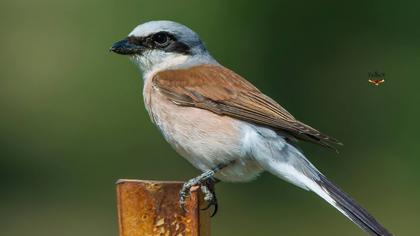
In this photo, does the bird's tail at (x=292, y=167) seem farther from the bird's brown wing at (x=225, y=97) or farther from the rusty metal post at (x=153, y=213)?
the rusty metal post at (x=153, y=213)

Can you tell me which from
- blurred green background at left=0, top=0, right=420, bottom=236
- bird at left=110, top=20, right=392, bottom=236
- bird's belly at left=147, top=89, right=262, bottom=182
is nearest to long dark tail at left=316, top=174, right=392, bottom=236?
bird at left=110, top=20, right=392, bottom=236

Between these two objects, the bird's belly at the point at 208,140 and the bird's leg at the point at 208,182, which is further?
the bird's belly at the point at 208,140

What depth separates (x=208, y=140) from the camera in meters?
3.76

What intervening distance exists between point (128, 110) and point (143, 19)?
0.74 metres

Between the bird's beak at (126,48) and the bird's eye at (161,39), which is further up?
the bird's eye at (161,39)

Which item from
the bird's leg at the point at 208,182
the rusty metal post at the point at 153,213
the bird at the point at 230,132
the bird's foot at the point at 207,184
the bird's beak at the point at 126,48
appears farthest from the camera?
the bird's beak at the point at 126,48

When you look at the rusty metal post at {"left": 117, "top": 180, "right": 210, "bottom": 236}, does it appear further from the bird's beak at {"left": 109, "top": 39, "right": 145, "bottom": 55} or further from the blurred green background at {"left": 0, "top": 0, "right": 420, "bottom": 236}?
the blurred green background at {"left": 0, "top": 0, "right": 420, "bottom": 236}

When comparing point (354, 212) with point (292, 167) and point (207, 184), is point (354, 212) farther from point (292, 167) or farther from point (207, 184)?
point (207, 184)

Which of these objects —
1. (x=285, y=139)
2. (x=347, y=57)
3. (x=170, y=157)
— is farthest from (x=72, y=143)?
(x=285, y=139)

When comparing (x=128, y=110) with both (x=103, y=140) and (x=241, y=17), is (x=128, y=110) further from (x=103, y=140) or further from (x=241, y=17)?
(x=241, y=17)

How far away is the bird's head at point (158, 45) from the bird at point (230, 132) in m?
0.05

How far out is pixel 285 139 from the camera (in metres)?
3.78

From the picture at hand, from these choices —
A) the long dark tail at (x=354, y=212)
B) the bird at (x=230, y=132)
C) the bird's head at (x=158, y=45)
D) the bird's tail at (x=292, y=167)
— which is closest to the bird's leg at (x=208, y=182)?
the bird at (x=230, y=132)

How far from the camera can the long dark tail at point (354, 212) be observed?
3.38 meters
